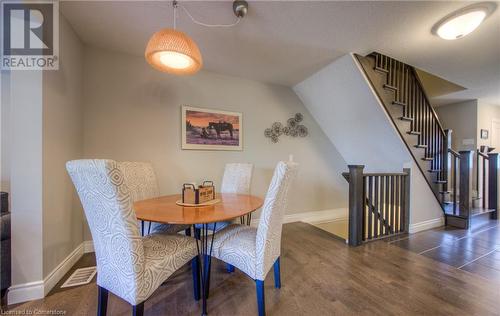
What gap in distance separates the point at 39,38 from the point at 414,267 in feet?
12.4

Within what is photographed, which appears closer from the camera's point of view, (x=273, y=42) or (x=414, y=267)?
(x=414, y=267)

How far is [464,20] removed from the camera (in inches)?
65.9

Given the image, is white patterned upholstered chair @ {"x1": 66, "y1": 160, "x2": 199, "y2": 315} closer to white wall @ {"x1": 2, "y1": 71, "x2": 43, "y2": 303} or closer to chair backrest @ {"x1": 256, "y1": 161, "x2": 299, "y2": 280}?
chair backrest @ {"x1": 256, "y1": 161, "x2": 299, "y2": 280}

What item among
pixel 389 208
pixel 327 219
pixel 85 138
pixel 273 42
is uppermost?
pixel 273 42

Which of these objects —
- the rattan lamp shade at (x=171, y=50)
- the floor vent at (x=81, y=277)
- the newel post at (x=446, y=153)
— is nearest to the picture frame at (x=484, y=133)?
the newel post at (x=446, y=153)

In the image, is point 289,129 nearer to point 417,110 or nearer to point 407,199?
point 417,110

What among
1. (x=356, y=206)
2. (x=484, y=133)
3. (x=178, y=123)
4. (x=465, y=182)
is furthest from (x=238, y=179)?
(x=484, y=133)

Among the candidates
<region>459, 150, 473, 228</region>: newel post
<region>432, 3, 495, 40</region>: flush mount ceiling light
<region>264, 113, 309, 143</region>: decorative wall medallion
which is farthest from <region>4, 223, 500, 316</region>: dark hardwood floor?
<region>432, 3, 495, 40</region>: flush mount ceiling light

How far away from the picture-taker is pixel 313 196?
3.58m

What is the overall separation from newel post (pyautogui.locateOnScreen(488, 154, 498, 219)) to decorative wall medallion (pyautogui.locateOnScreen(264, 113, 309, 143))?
3246mm

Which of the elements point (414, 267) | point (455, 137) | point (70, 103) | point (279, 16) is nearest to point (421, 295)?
point (414, 267)

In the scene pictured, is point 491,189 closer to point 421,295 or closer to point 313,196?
point 313,196

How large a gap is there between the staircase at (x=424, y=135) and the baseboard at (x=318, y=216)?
4.70ft

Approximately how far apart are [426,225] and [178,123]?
3872mm
